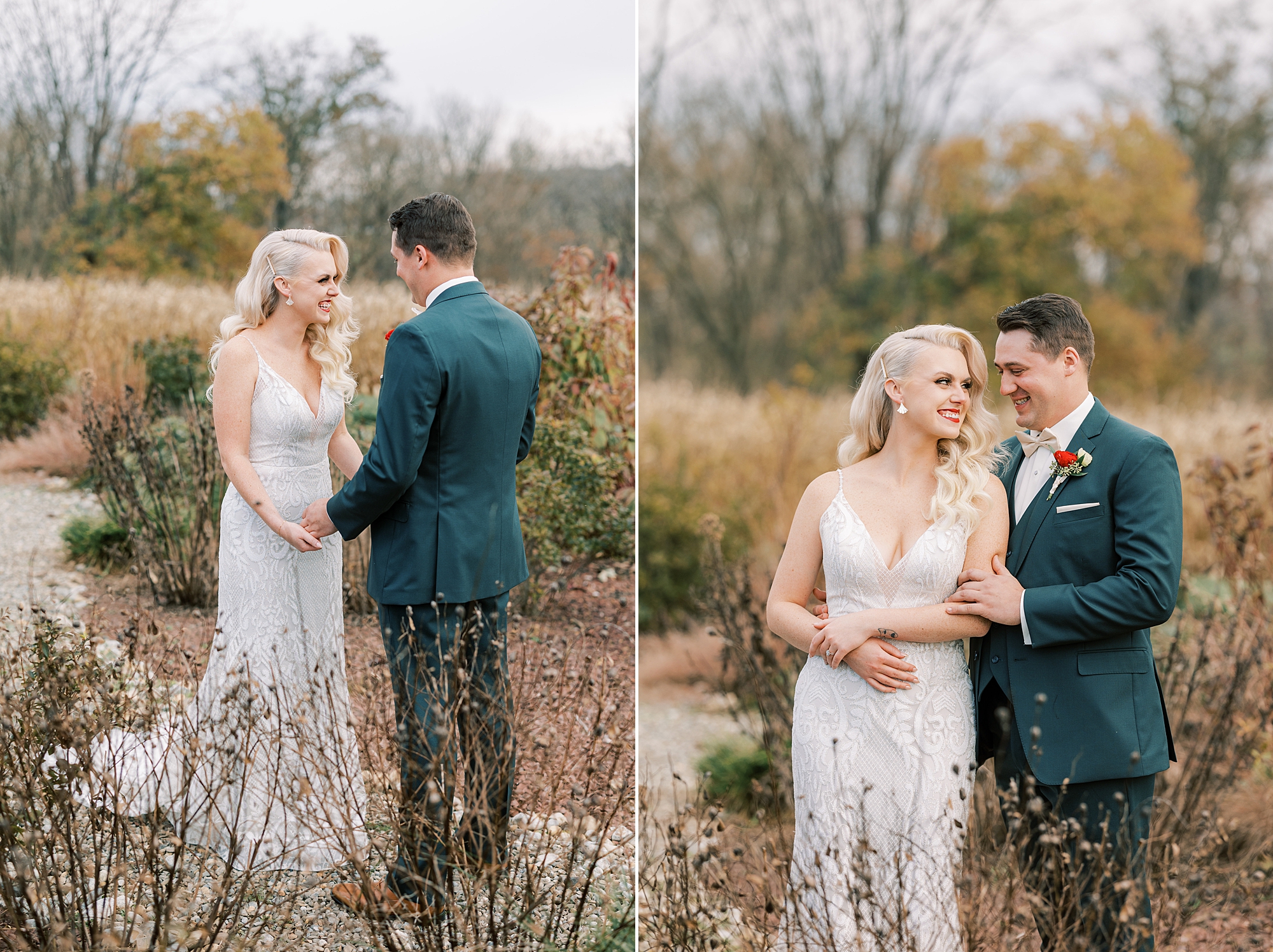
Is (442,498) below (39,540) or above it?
above

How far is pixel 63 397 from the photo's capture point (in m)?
6.00

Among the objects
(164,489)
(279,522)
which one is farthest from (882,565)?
(164,489)

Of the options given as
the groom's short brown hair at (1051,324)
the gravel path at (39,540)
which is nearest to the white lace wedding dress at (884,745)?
the groom's short brown hair at (1051,324)

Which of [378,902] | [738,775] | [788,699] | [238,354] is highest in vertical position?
[238,354]

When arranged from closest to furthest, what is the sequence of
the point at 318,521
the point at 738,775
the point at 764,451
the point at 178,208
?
→ 1. the point at 318,521
2. the point at 738,775
3. the point at 178,208
4. the point at 764,451

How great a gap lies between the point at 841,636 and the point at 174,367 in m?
5.01

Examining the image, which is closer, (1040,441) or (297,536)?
(1040,441)

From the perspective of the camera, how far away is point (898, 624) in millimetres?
2582

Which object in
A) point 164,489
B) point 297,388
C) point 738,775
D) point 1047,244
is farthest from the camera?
point 1047,244

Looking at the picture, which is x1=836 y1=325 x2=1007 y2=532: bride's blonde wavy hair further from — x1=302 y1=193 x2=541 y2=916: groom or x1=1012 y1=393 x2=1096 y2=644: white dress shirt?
x1=302 y1=193 x2=541 y2=916: groom

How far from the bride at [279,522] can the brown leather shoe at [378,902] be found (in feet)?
0.71

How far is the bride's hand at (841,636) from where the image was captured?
261 cm

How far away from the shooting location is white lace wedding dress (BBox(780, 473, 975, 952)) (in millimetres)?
2580

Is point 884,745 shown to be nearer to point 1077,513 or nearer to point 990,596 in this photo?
point 990,596
